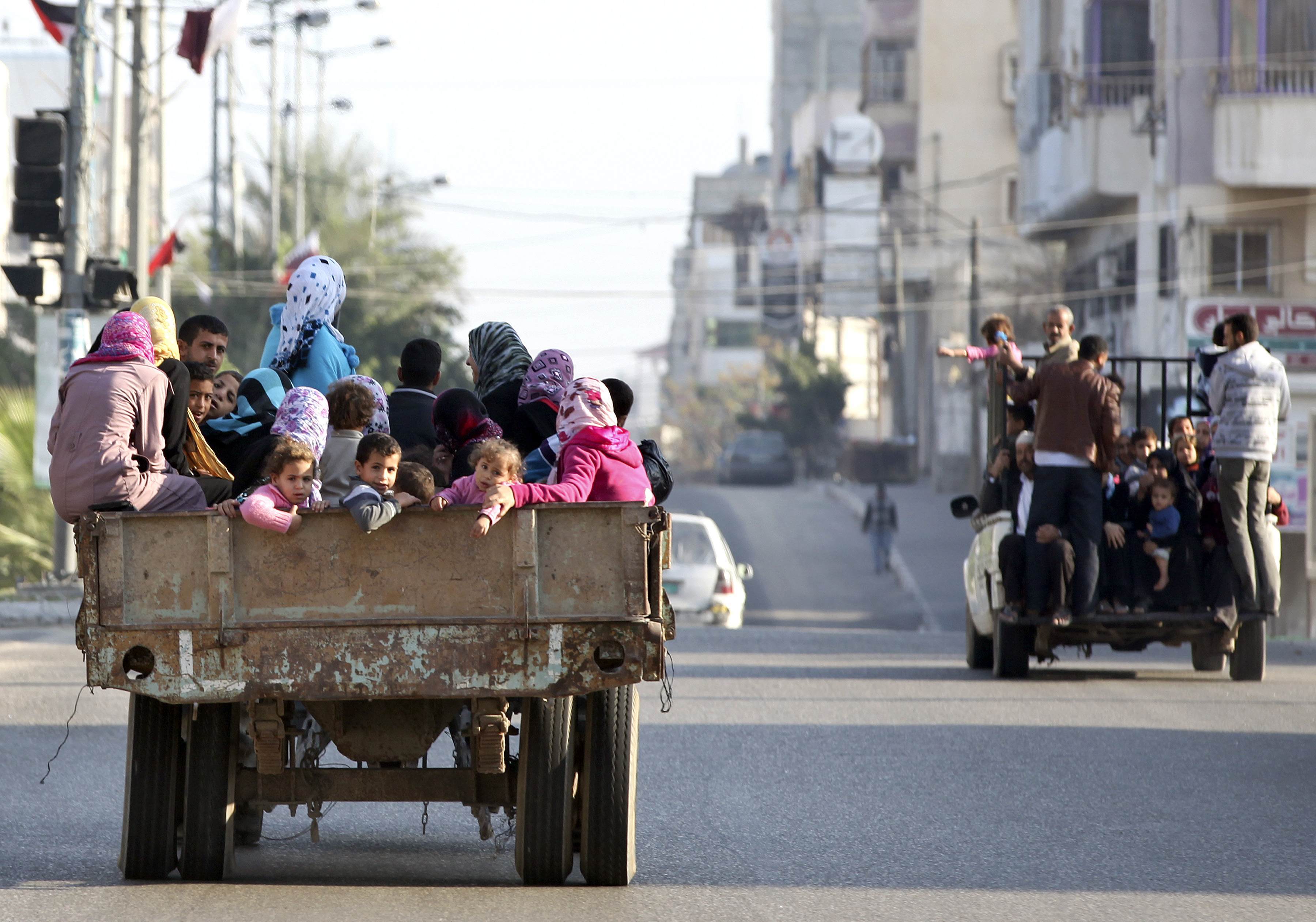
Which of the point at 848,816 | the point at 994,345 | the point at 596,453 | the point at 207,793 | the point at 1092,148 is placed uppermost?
the point at 1092,148

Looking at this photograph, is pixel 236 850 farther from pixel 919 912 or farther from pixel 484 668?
pixel 919 912

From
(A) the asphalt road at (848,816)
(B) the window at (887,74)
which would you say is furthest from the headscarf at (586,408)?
(B) the window at (887,74)

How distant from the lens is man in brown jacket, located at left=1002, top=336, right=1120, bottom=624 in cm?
1338

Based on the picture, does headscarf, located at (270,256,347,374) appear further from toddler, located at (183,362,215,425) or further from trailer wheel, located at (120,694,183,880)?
trailer wheel, located at (120,694,183,880)

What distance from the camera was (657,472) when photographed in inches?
289

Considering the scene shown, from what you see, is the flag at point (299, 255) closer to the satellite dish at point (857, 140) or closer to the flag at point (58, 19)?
the flag at point (58, 19)

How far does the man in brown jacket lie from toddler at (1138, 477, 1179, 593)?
592mm

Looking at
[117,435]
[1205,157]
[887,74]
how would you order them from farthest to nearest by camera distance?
[887,74], [1205,157], [117,435]

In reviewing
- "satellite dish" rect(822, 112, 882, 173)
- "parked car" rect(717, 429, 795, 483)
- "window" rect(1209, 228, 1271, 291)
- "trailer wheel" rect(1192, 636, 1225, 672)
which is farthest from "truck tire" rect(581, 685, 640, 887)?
"satellite dish" rect(822, 112, 882, 173)

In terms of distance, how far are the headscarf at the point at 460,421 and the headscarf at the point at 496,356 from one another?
0.70 meters

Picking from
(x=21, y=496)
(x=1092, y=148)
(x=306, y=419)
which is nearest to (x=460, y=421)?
(x=306, y=419)

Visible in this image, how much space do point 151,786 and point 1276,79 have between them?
3058cm

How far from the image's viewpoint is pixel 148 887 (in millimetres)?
6758

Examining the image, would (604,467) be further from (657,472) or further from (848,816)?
(848,816)
